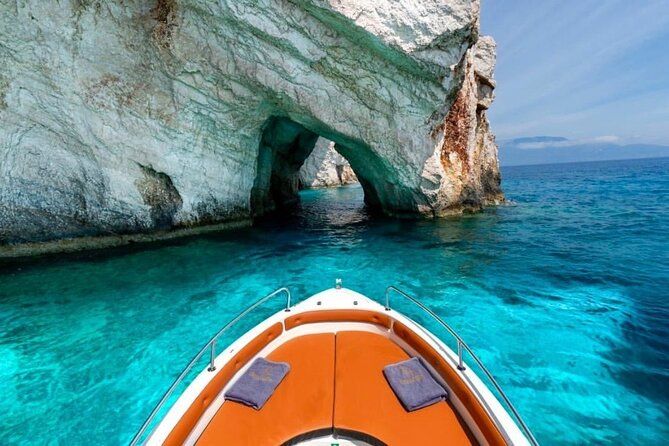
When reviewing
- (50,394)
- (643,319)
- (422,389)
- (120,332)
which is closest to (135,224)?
(120,332)

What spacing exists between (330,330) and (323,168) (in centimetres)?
4531

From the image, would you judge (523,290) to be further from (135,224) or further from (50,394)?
(135,224)

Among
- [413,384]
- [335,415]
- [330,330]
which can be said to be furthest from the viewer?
[330,330]

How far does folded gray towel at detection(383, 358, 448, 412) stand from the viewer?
3607 millimetres

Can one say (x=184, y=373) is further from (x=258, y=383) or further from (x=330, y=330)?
(x=330, y=330)

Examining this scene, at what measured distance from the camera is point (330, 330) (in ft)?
17.1

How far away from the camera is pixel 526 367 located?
5969 mm

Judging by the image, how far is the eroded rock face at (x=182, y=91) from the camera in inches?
469

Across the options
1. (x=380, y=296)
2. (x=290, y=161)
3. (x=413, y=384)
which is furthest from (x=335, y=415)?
(x=290, y=161)

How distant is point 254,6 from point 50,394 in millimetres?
13285

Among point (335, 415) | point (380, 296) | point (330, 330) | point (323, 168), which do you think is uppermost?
point (323, 168)

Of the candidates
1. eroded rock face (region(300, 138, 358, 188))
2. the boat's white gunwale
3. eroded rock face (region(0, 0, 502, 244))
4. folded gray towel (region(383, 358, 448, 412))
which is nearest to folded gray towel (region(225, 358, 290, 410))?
A: the boat's white gunwale

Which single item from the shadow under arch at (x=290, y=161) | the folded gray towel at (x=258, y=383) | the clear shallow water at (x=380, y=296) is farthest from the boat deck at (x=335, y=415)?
the shadow under arch at (x=290, y=161)

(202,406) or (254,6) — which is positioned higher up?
(254,6)
